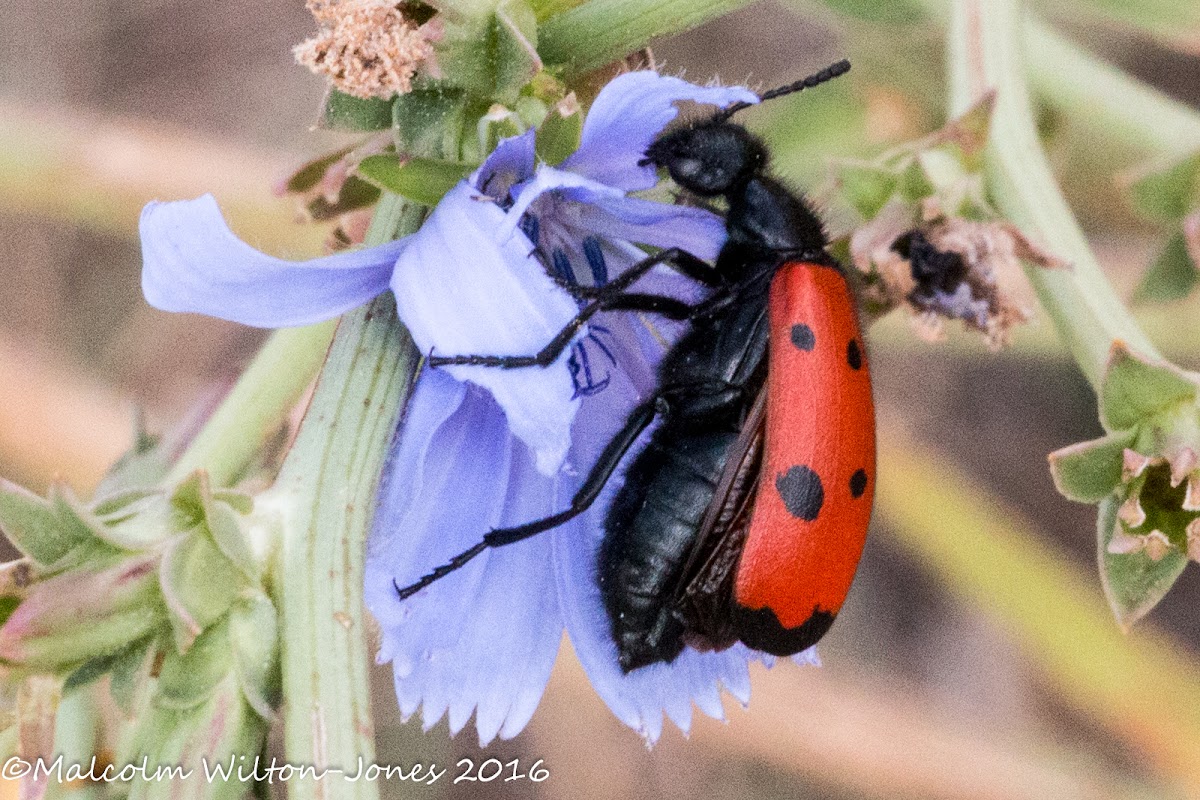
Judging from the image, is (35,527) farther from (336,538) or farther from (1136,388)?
(1136,388)

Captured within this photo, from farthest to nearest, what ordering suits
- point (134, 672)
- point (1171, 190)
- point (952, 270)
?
1. point (1171, 190)
2. point (952, 270)
3. point (134, 672)

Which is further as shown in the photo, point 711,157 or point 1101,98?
point 1101,98

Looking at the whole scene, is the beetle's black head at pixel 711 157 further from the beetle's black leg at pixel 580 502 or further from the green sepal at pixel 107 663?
the green sepal at pixel 107 663

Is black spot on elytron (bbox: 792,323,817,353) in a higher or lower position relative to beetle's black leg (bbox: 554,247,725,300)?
lower

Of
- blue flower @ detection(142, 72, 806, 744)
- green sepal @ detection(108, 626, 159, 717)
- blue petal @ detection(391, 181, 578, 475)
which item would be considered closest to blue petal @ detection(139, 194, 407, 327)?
blue flower @ detection(142, 72, 806, 744)

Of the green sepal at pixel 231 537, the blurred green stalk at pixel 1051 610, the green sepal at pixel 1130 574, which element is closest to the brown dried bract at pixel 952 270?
the green sepal at pixel 1130 574

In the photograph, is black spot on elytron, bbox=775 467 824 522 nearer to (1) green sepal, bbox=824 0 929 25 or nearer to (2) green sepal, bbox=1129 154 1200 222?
(2) green sepal, bbox=1129 154 1200 222

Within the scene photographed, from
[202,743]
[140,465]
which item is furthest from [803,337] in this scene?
[140,465]
